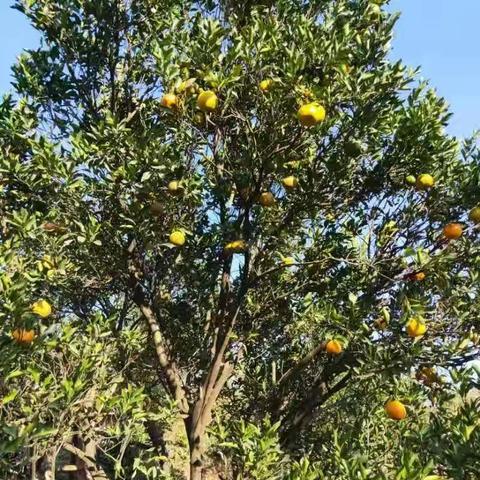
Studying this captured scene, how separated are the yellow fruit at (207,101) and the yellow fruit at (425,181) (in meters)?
1.97

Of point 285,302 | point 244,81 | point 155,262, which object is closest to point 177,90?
point 244,81

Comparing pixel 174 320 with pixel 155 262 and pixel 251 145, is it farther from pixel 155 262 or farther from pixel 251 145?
pixel 251 145

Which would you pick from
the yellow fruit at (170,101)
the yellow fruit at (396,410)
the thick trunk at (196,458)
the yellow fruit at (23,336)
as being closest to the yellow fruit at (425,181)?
the yellow fruit at (396,410)

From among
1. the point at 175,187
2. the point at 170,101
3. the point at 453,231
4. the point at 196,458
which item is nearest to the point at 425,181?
the point at 453,231

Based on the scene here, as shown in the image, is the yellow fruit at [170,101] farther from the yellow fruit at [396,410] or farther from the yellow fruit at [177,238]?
the yellow fruit at [396,410]

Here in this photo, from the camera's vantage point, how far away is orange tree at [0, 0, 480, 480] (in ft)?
14.0

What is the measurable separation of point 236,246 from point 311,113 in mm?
1469

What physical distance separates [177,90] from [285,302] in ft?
8.68

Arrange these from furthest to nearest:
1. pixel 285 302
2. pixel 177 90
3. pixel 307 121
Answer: pixel 285 302
pixel 177 90
pixel 307 121

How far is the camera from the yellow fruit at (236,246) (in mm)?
4880

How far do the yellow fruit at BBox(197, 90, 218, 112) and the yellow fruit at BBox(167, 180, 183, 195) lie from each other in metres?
0.68

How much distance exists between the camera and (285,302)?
19.4 feet

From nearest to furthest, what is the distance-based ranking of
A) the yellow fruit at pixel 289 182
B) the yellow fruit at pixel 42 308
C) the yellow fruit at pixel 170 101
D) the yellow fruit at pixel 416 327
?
the yellow fruit at pixel 416 327 → the yellow fruit at pixel 170 101 → the yellow fruit at pixel 42 308 → the yellow fruit at pixel 289 182

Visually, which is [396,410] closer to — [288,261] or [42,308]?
[288,261]
